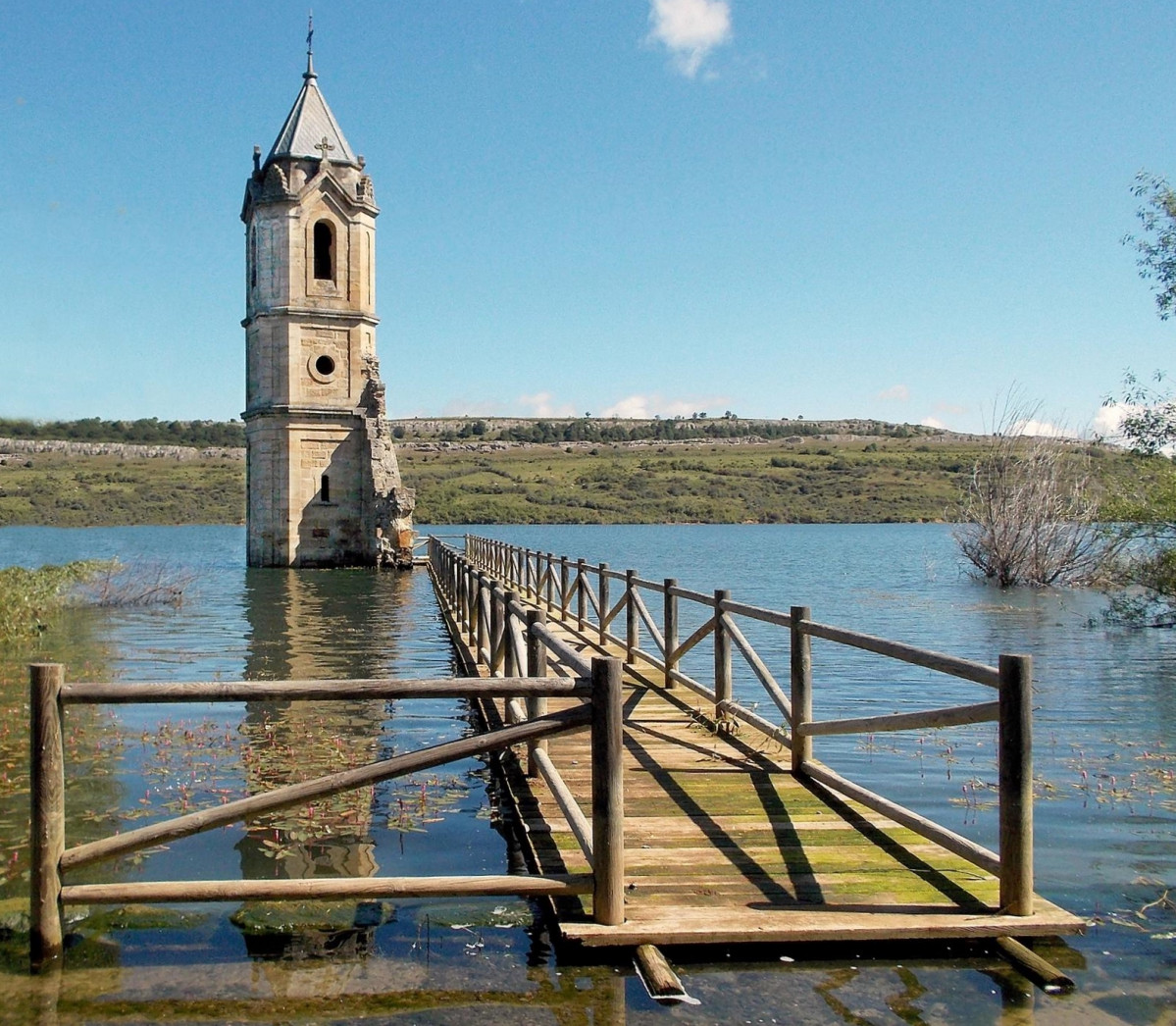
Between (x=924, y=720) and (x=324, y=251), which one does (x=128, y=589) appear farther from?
(x=924, y=720)

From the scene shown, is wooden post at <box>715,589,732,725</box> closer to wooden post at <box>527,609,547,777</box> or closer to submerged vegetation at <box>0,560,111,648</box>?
wooden post at <box>527,609,547,777</box>

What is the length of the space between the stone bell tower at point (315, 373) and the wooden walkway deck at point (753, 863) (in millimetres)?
33228

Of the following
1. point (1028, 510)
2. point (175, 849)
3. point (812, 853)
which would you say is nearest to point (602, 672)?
point (812, 853)

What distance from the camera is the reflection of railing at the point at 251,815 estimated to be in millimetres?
5168

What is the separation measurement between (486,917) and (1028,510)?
34493mm

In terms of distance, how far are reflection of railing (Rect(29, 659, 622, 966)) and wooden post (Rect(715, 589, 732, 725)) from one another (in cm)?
451

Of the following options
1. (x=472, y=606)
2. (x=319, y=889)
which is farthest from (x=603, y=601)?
(x=319, y=889)

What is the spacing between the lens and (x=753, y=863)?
240 inches

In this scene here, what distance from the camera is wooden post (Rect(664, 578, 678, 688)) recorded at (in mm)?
11812

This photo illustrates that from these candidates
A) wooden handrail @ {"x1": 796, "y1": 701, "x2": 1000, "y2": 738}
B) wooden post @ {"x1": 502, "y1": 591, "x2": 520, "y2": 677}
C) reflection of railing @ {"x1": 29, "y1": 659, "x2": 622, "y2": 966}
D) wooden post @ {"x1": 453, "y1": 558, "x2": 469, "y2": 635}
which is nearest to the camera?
reflection of railing @ {"x1": 29, "y1": 659, "x2": 622, "y2": 966}

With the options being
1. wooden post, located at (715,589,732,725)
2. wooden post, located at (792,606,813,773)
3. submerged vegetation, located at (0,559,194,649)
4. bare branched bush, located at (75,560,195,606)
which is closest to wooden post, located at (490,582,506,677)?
wooden post, located at (715,589,732,725)

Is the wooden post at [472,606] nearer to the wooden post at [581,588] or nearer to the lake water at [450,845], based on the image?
the lake water at [450,845]

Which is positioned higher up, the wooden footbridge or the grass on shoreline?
the grass on shoreline

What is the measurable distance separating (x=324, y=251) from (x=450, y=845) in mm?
37510
